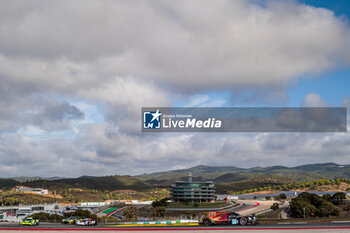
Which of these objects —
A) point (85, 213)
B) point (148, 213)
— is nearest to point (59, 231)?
point (85, 213)

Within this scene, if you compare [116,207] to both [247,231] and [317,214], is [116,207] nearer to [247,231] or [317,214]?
[317,214]

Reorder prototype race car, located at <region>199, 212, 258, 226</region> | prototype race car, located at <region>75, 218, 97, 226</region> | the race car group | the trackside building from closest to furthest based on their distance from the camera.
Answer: prototype race car, located at <region>199, 212, 258, 226</region>, prototype race car, located at <region>75, 218, 97, 226</region>, the race car group, the trackside building

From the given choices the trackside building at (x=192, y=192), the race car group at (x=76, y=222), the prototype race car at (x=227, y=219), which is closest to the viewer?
the prototype race car at (x=227, y=219)

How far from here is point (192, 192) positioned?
167 meters

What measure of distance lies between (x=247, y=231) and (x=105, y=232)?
18684 millimetres

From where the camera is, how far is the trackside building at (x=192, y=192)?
16738cm

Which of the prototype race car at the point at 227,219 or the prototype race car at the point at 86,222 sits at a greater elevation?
the prototype race car at the point at 227,219

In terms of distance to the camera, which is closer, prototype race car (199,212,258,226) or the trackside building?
prototype race car (199,212,258,226)

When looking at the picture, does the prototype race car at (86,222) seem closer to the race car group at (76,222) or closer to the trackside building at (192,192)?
the race car group at (76,222)

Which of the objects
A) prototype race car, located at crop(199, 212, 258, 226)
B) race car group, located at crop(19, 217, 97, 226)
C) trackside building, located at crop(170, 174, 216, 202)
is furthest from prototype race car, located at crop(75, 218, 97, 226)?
trackside building, located at crop(170, 174, 216, 202)

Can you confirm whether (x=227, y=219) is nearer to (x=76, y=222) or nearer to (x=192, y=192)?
(x=76, y=222)

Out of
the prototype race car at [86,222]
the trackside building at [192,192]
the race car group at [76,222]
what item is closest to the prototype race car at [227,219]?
the prototype race car at [86,222]

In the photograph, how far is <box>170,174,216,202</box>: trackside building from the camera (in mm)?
167375

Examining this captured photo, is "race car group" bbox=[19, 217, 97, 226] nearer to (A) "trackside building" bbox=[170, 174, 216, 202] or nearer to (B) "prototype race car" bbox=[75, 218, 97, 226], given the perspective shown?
(B) "prototype race car" bbox=[75, 218, 97, 226]
